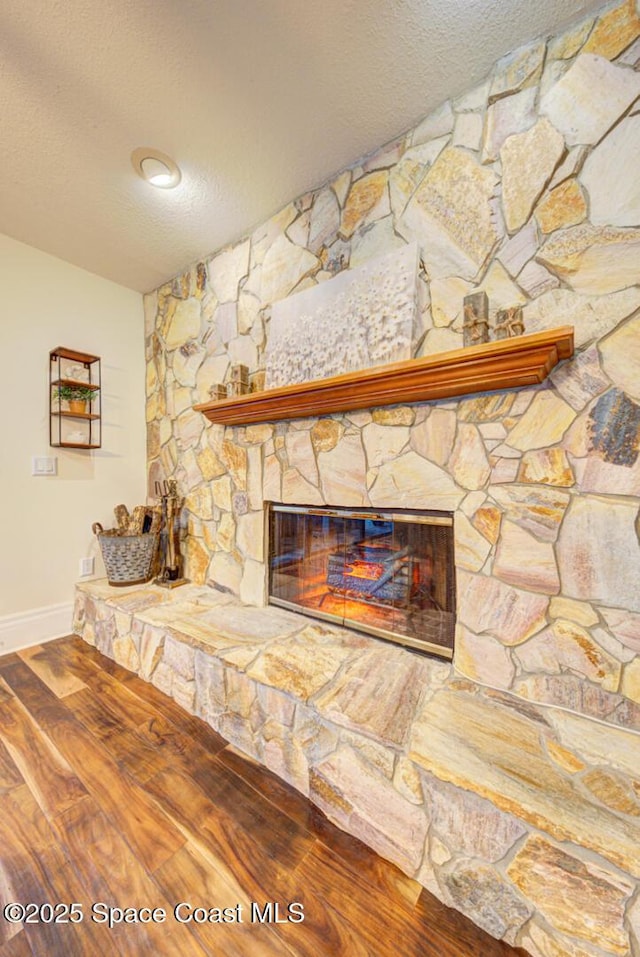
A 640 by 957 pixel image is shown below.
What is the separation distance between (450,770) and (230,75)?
239 centimetres

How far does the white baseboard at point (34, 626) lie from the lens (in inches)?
82.1

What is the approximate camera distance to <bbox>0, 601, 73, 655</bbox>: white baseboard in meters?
2.09

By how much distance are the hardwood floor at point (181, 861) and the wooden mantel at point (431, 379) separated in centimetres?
144

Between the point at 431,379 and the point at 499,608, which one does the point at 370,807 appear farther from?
the point at 431,379

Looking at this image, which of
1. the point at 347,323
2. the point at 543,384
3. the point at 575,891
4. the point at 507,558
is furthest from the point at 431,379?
the point at 575,891

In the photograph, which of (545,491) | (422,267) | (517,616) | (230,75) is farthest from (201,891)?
(230,75)

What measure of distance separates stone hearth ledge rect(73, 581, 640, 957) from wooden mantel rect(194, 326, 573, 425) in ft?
3.46

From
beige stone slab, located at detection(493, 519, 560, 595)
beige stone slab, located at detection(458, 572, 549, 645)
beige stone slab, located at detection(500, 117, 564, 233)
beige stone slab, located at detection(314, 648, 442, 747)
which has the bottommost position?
beige stone slab, located at detection(314, 648, 442, 747)

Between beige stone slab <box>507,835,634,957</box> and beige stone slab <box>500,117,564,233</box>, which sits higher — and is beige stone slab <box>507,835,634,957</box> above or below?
below

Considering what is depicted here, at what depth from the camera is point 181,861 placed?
0.99 m

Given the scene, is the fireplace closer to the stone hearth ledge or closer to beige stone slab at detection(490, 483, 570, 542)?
the stone hearth ledge

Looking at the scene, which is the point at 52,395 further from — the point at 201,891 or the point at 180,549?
the point at 201,891

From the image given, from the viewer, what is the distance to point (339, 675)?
1.35 meters

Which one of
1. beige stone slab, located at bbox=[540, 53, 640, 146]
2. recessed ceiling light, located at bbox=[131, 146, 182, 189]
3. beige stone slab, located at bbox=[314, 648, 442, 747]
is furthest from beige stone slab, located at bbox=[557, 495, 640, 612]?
recessed ceiling light, located at bbox=[131, 146, 182, 189]
